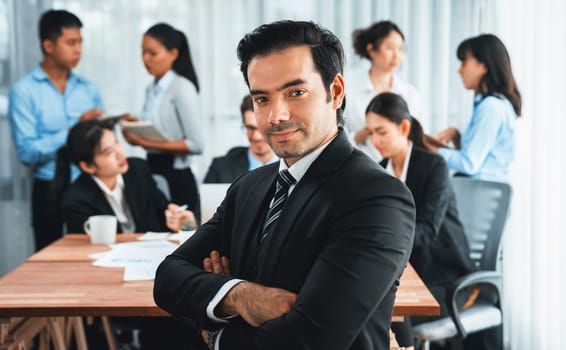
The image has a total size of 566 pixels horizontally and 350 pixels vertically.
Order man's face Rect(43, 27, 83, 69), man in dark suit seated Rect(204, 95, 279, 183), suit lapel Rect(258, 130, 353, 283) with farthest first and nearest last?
1. man's face Rect(43, 27, 83, 69)
2. man in dark suit seated Rect(204, 95, 279, 183)
3. suit lapel Rect(258, 130, 353, 283)

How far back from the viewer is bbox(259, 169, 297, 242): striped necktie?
143 centimetres

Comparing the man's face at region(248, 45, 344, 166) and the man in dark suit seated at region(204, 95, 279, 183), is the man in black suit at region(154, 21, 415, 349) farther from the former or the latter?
the man in dark suit seated at region(204, 95, 279, 183)

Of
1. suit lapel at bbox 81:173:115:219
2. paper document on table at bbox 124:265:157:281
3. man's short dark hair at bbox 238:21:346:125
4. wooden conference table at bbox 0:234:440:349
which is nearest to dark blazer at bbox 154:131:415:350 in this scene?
man's short dark hair at bbox 238:21:346:125

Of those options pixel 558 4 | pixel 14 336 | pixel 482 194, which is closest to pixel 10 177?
pixel 14 336

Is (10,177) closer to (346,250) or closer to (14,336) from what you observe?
(14,336)

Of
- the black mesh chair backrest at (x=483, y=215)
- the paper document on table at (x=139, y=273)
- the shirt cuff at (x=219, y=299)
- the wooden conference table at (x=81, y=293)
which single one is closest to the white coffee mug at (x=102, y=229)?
the wooden conference table at (x=81, y=293)

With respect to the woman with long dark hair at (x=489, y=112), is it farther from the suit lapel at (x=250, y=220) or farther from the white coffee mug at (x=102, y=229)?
the suit lapel at (x=250, y=220)

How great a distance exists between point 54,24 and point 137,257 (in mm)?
1978

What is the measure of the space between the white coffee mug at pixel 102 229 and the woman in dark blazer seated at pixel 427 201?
46.1 inches

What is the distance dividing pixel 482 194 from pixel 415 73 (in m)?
1.91

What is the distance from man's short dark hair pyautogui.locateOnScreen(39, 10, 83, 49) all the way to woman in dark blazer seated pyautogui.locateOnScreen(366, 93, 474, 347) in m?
1.88

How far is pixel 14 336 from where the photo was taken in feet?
7.22

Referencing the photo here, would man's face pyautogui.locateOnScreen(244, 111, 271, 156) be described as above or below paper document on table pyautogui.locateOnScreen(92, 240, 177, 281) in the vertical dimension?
above

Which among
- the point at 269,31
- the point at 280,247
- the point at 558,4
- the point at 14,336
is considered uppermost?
the point at 558,4
